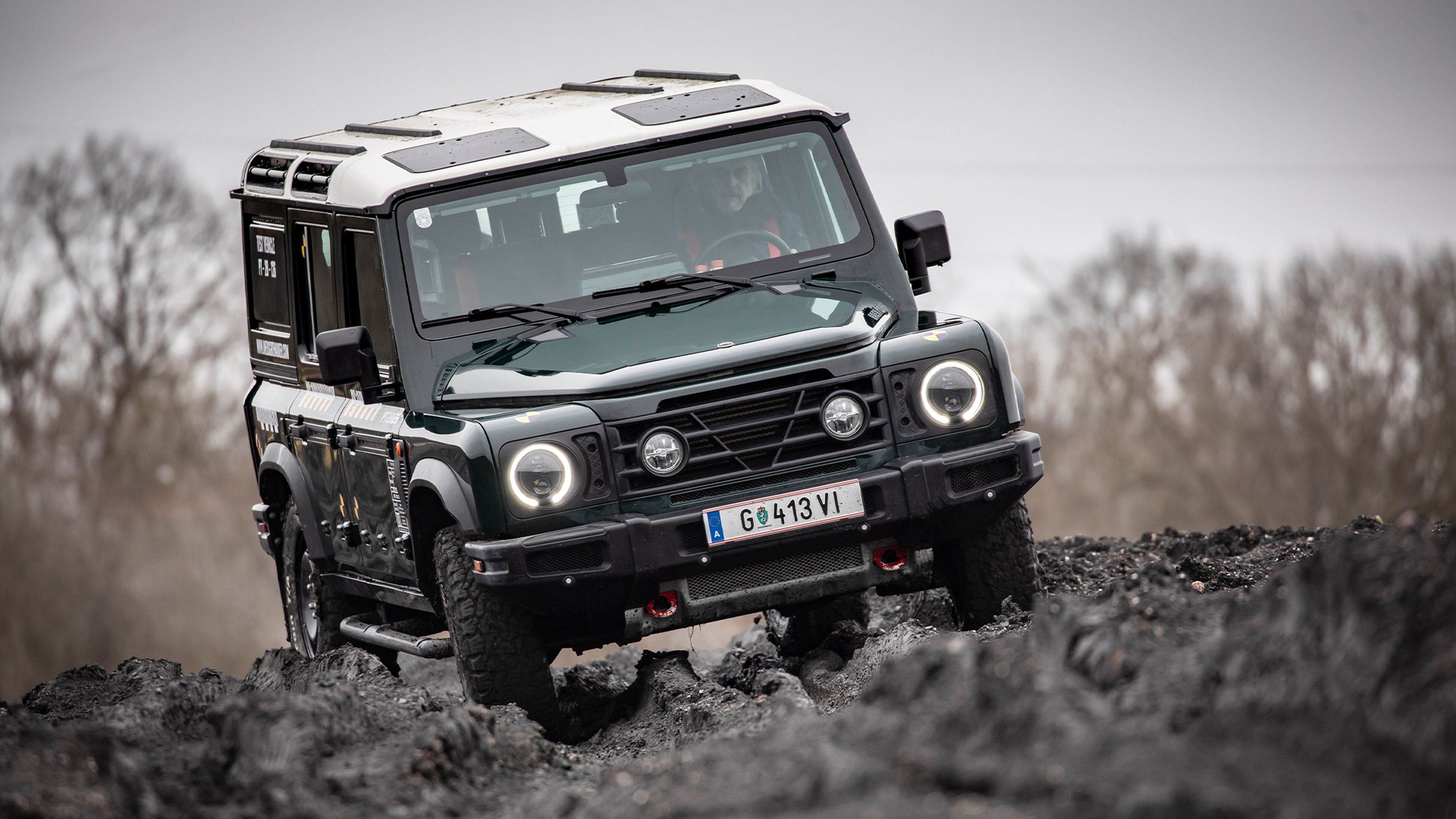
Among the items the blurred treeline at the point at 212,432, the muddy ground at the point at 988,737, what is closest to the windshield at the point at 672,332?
the muddy ground at the point at 988,737

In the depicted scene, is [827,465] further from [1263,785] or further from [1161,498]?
[1161,498]

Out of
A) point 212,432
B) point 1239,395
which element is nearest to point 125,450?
point 212,432

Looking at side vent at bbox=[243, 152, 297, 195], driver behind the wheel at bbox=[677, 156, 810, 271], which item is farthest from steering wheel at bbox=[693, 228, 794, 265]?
side vent at bbox=[243, 152, 297, 195]

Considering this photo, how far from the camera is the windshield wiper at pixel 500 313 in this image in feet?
22.5

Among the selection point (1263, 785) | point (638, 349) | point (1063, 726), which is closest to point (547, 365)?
point (638, 349)

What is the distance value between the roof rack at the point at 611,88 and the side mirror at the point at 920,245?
55.0 inches

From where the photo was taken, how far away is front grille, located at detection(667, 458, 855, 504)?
6273mm

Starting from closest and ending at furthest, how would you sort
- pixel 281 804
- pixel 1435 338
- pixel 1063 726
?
1. pixel 1063 726
2. pixel 281 804
3. pixel 1435 338

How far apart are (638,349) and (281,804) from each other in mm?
2491

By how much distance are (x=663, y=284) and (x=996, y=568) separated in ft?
5.99

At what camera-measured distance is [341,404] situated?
303 inches

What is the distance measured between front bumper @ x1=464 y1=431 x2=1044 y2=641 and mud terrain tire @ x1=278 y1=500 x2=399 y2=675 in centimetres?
246

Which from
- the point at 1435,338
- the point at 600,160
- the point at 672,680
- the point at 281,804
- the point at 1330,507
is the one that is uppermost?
the point at 600,160

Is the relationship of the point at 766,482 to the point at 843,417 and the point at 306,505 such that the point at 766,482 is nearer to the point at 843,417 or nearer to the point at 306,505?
the point at 843,417
